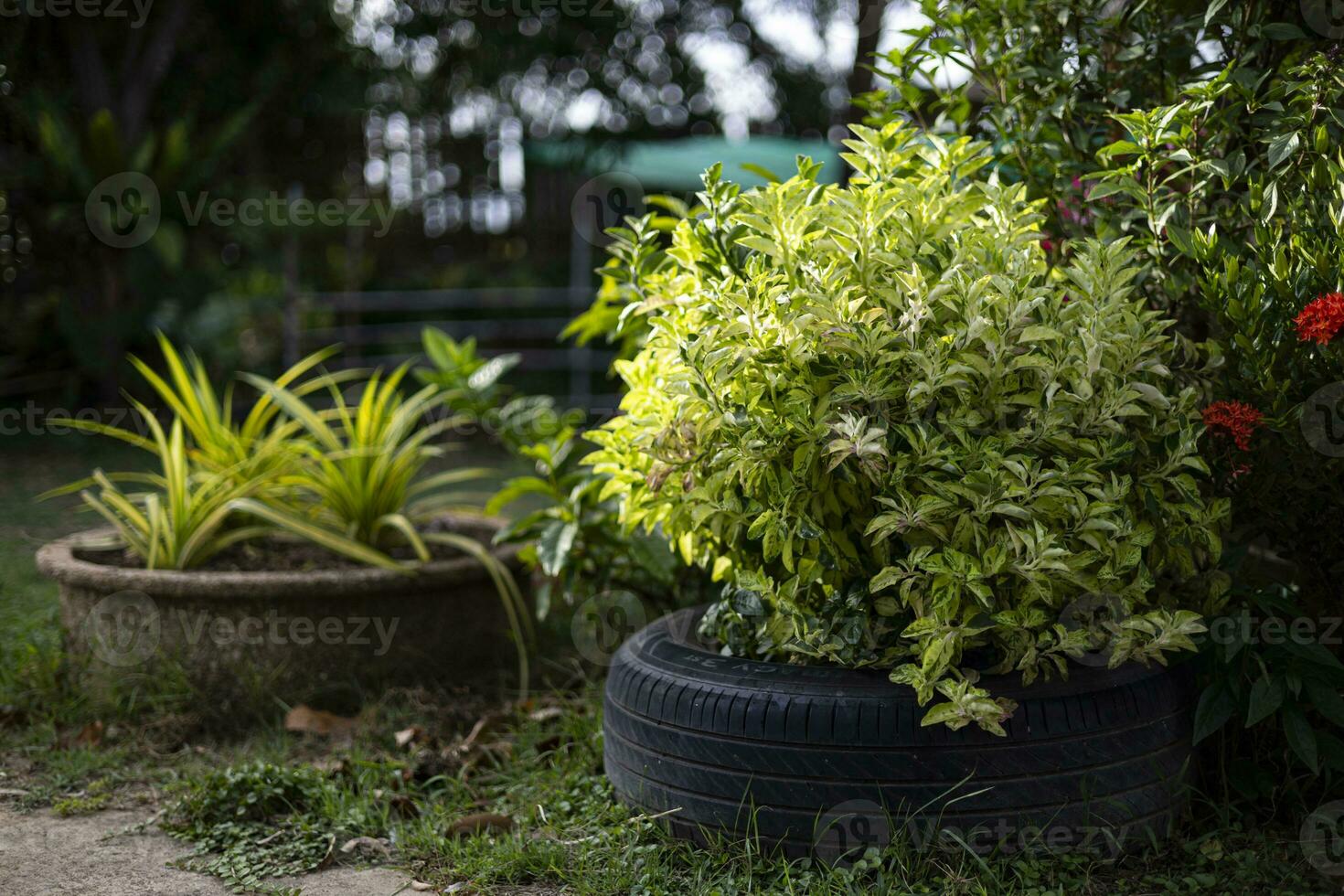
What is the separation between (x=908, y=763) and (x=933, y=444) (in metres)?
0.58

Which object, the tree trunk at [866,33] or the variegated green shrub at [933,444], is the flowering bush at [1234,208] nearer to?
the variegated green shrub at [933,444]

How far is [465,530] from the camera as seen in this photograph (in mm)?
3889

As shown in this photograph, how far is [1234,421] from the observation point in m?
2.18

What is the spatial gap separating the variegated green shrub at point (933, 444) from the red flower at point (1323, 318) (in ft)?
0.83

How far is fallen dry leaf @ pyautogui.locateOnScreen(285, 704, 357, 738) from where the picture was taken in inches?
119

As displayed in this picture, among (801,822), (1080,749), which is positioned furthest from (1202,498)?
(801,822)

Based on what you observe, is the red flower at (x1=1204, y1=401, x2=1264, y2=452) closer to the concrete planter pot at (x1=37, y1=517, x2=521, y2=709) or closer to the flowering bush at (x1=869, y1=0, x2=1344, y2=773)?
the flowering bush at (x1=869, y1=0, x2=1344, y2=773)

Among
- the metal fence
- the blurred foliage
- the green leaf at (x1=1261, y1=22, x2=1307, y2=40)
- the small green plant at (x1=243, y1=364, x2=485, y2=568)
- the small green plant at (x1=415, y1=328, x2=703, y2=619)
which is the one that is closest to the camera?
the green leaf at (x1=1261, y1=22, x2=1307, y2=40)

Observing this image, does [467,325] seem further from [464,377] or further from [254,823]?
[254,823]

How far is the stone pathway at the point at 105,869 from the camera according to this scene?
2.14 meters

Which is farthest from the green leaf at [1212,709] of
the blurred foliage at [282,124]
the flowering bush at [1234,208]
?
the blurred foliage at [282,124]

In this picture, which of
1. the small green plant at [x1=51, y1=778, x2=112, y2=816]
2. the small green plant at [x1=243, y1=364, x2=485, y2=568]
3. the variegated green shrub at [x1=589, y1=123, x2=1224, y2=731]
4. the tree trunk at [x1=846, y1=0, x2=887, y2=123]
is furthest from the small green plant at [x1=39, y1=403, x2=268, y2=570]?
the tree trunk at [x1=846, y1=0, x2=887, y2=123]

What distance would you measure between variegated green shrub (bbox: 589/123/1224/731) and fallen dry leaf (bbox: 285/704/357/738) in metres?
1.30

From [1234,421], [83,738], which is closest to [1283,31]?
[1234,421]
